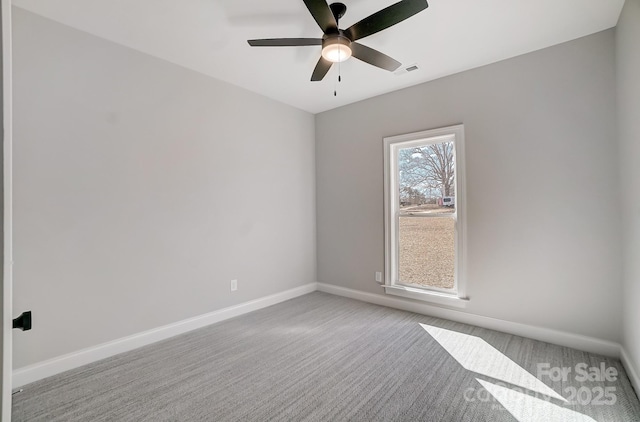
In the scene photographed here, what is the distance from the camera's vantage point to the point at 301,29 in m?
2.44

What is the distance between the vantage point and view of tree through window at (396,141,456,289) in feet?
11.1

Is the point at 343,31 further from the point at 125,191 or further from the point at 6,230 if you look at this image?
the point at 125,191

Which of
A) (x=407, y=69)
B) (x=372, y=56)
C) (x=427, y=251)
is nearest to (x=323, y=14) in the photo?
(x=372, y=56)

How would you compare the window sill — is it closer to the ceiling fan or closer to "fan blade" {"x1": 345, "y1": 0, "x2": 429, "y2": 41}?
the ceiling fan

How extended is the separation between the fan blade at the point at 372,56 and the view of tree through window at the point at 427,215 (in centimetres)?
141

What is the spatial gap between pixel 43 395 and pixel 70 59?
253 centimetres

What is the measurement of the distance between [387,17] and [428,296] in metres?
2.86

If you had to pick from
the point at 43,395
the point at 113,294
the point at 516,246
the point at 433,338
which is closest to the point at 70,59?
the point at 113,294

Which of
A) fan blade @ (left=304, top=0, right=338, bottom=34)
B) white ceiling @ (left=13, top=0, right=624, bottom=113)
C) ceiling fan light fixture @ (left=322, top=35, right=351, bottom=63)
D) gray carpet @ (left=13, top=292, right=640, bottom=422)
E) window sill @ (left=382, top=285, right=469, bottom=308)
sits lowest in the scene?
gray carpet @ (left=13, top=292, right=640, bottom=422)

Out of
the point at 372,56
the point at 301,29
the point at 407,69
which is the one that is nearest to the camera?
the point at 372,56

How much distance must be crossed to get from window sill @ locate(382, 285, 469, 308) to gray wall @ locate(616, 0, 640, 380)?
4.17 feet

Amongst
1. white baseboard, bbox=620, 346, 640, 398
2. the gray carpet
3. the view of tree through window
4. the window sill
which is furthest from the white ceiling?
the gray carpet

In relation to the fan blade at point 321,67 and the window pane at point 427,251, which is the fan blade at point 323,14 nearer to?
the fan blade at point 321,67

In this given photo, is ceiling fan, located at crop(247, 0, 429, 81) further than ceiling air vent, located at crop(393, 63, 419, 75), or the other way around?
ceiling air vent, located at crop(393, 63, 419, 75)
